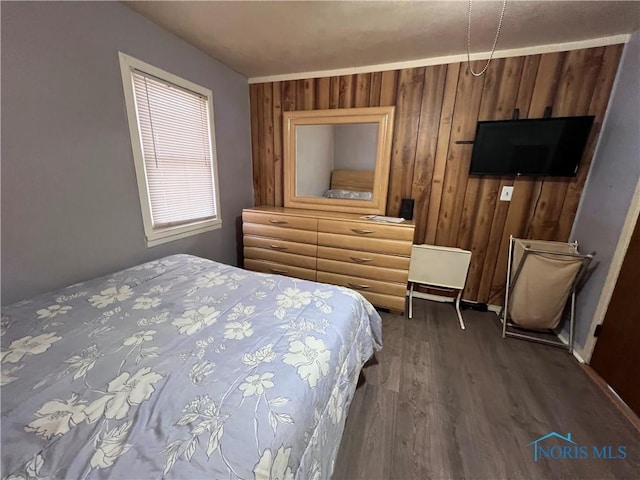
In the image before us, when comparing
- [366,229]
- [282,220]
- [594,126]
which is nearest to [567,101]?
[594,126]

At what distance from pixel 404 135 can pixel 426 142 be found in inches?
8.6

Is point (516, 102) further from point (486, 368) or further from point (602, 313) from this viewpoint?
point (486, 368)

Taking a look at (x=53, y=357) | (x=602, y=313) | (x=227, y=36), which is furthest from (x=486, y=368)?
(x=227, y=36)

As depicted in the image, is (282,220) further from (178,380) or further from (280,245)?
(178,380)

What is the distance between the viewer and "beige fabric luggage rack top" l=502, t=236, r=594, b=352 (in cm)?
189

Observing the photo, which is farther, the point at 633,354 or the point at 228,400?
the point at 633,354

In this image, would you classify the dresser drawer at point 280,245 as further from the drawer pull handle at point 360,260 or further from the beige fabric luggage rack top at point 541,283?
the beige fabric luggage rack top at point 541,283

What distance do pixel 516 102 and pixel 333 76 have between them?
65.5 inches

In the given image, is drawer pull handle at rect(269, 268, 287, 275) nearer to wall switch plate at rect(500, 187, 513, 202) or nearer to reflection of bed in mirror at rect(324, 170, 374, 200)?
reflection of bed in mirror at rect(324, 170, 374, 200)

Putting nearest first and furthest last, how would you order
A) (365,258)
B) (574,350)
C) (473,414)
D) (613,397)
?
(473,414) → (613,397) → (574,350) → (365,258)

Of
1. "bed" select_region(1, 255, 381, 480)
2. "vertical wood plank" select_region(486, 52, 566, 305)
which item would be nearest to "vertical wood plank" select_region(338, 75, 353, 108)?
"vertical wood plank" select_region(486, 52, 566, 305)

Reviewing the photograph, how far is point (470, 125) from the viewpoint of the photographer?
2.25 m

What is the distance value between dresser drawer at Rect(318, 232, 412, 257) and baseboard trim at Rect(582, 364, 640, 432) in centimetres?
143

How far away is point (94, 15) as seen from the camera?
1474mm
